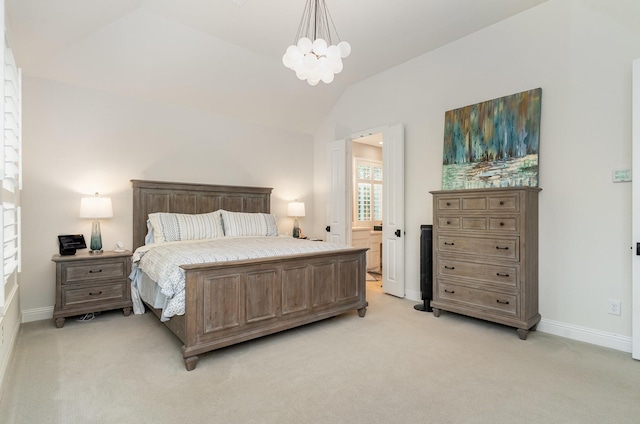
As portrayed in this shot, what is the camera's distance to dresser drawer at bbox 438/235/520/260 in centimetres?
313

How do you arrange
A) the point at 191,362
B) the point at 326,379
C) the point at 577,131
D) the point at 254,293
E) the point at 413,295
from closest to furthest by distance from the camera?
the point at 326,379
the point at 191,362
the point at 254,293
the point at 577,131
the point at 413,295

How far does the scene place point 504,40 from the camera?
3.57 meters

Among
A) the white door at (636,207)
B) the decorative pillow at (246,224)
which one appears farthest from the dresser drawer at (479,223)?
the decorative pillow at (246,224)

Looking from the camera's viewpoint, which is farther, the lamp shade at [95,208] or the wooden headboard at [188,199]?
the wooden headboard at [188,199]

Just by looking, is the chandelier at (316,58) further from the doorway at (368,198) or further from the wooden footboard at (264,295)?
the doorway at (368,198)

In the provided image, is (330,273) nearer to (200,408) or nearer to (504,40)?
(200,408)

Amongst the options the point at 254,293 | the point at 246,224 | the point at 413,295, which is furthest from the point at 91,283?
the point at 413,295

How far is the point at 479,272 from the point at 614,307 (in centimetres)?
109

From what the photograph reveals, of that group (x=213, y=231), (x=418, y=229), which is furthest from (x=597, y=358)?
(x=213, y=231)

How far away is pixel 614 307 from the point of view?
2.88 m

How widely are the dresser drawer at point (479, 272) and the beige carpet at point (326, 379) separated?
1.64 ft

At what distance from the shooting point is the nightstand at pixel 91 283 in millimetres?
3389

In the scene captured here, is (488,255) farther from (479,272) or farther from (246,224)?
(246,224)

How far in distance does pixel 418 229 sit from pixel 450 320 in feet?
4.15
